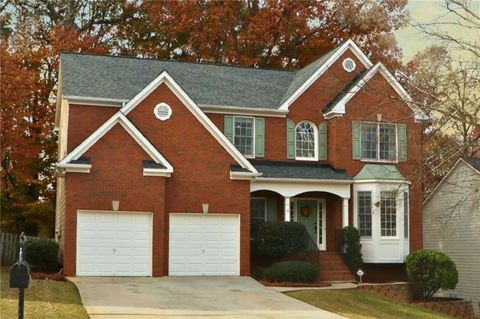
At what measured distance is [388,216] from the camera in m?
30.0

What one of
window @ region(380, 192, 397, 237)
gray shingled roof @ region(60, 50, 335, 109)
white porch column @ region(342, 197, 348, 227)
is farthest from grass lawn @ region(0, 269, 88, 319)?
window @ region(380, 192, 397, 237)

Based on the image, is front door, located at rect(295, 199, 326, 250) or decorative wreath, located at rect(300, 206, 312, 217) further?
decorative wreath, located at rect(300, 206, 312, 217)

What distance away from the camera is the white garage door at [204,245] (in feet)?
84.8

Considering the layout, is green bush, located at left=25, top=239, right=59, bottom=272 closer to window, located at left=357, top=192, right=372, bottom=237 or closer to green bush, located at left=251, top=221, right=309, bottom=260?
green bush, located at left=251, top=221, right=309, bottom=260

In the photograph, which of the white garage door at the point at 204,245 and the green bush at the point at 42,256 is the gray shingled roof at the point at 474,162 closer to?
the white garage door at the point at 204,245

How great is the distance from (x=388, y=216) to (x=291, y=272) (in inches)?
252

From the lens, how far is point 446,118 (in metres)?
16.1

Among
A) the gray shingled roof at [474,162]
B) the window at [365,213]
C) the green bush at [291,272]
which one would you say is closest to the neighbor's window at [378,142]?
the window at [365,213]

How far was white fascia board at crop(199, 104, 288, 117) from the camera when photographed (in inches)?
1168

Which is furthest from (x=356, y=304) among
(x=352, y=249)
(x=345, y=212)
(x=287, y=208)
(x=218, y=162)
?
(x=345, y=212)

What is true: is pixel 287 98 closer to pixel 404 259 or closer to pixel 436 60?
pixel 404 259

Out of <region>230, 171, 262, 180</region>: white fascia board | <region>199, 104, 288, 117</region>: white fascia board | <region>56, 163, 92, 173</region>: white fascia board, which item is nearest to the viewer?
<region>56, 163, 92, 173</region>: white fascia board

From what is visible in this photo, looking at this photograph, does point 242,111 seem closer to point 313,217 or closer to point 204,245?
point 313,217

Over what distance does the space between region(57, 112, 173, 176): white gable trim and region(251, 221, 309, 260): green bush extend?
4.43 metres
